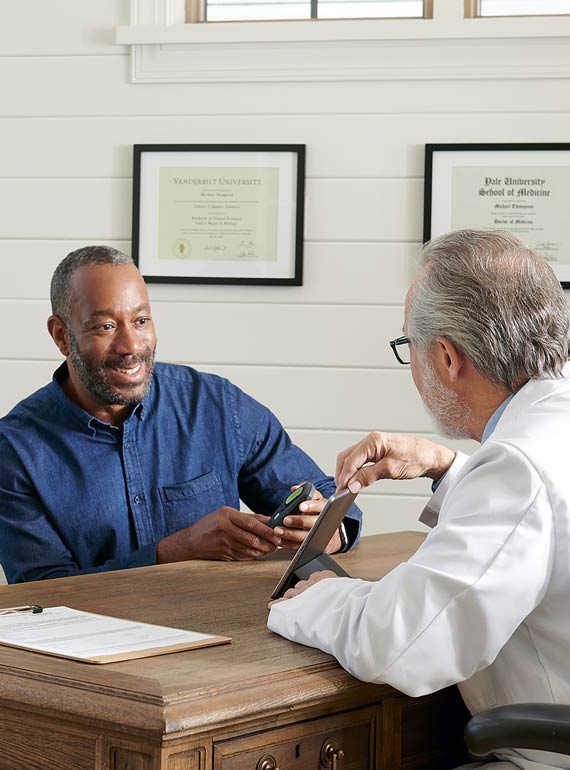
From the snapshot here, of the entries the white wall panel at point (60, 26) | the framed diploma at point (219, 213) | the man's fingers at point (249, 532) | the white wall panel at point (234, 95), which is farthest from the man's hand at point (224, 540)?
the white wall panel at point (60, 26)

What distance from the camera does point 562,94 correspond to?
3.19m

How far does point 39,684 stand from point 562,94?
2.51 metres

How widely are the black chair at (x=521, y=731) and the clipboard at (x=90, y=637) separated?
15.6 inches

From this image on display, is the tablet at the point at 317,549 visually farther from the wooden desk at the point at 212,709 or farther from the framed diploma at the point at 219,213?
the framed diploma at the point at 219,213

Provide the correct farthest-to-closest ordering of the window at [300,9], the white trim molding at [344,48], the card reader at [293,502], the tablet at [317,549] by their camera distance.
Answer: the window at [300,9] < the white trim molding at [344,48] < the card reader at [293,502] < the tablet at [317,549]

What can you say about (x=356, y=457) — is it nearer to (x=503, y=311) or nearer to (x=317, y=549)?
(x=317, y=549)

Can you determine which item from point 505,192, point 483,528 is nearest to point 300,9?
point 505,192

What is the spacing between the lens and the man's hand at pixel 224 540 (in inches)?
82.6

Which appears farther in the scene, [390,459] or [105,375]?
[105,375]

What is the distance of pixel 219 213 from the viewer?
11.0 feet

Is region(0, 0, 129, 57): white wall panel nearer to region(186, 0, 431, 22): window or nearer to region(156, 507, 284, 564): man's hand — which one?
region(186, 0, 431, 22): window

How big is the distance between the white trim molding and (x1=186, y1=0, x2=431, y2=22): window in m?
0.11

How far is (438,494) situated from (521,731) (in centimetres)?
96

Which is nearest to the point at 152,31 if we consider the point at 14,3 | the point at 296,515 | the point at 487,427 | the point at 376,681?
the point at 14,3
